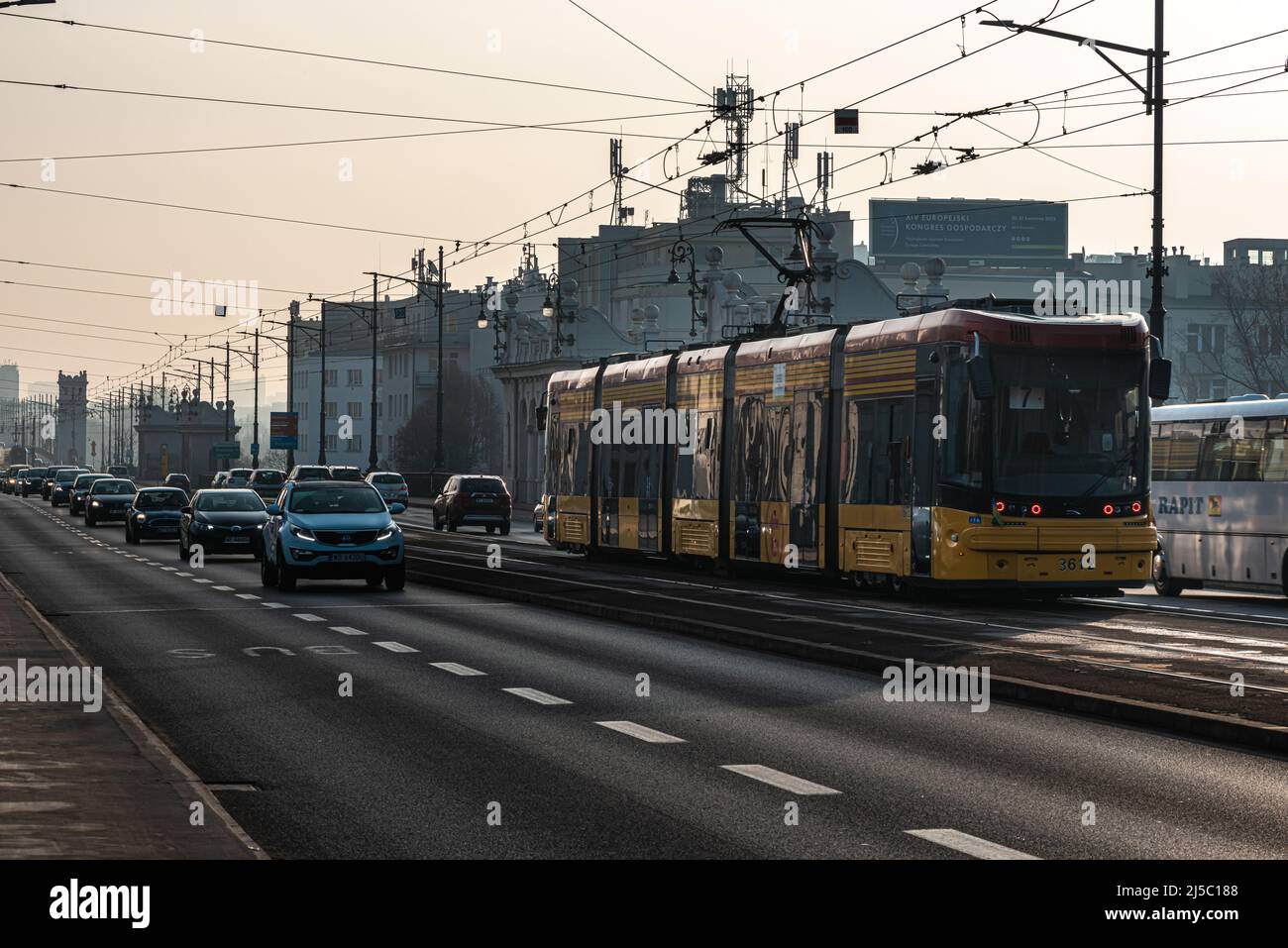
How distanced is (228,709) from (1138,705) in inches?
257

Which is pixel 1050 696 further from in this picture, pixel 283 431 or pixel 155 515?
pixel 283 431

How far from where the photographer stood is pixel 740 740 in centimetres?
1280

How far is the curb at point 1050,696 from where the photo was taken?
41.8 ft

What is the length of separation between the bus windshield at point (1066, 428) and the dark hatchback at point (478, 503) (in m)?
38.4

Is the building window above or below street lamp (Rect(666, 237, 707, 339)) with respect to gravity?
above

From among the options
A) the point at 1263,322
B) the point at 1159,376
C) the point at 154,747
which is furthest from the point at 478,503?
the point at 1263,322

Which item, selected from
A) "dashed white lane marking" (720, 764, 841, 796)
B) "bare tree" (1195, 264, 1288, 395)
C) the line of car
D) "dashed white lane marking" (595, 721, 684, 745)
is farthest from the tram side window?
"bare tree" (1195, 264, 1288, 395)

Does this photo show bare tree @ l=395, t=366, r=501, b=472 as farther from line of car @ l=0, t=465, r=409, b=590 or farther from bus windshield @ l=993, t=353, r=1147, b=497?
bus windshield @ l=993, t=353, r=1147, b=497

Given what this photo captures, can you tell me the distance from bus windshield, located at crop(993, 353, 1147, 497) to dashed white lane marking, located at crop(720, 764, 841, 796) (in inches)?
527

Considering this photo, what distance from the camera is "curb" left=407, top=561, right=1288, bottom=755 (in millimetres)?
12750
